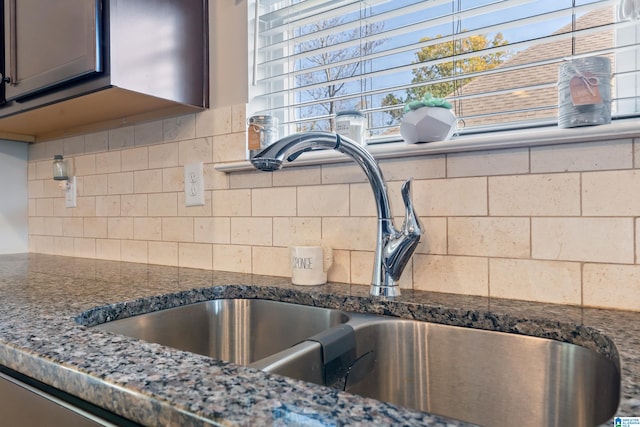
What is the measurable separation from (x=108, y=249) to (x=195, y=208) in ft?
1.79

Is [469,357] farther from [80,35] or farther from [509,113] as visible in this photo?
[80,35]

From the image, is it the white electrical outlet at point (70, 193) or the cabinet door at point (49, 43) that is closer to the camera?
the cabinet door at point (49, 43)

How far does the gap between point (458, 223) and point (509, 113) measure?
289 millimetres

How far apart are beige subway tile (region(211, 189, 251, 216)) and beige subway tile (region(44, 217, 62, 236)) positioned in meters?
1.02

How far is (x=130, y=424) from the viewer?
0.47 metres

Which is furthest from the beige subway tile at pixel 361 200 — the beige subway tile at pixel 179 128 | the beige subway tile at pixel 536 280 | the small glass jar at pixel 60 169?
the small glass jar at pixel 60 169

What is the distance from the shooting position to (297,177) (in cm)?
122

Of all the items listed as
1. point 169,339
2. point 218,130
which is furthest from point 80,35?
point 169,339

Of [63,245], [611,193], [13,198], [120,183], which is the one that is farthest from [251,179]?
[13,198]

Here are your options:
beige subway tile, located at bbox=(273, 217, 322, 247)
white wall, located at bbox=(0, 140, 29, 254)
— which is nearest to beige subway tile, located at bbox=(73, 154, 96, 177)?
white wall, located at bbox=(0, 140, 29, 254)

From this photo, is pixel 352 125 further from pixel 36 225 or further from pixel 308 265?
pixel 36 225

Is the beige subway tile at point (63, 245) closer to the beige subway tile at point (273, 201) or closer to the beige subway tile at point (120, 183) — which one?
the beige subway tile at point (120, 183)

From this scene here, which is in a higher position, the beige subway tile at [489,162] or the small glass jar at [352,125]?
the small glass jar at [352,125]

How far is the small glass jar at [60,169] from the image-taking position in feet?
6.23
